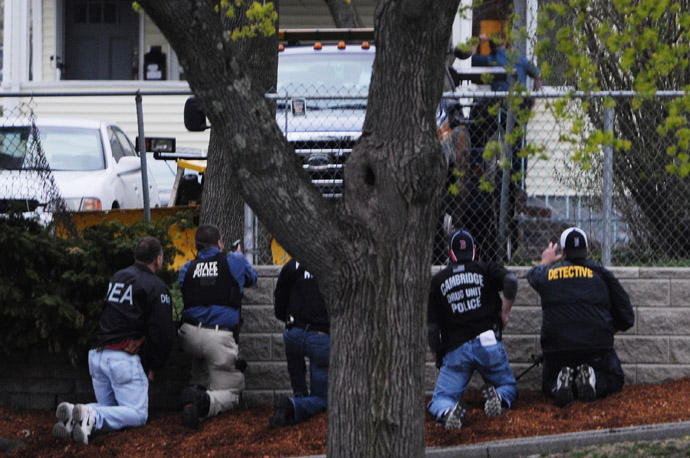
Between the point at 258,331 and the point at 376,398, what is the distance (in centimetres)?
365

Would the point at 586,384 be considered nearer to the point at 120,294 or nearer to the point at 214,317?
the point at 214,317

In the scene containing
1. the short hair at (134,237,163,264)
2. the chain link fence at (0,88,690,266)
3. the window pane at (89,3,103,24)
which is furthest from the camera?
the window pane at (89,3,103,24)

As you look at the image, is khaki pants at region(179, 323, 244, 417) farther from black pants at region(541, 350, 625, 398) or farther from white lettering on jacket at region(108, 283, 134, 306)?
black pants at region(541, 350, 625, 398)

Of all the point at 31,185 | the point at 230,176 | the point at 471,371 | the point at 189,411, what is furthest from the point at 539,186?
the point at 31,185

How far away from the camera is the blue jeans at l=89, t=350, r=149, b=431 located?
8.17 m

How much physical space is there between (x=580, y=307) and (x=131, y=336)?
11.4 ft

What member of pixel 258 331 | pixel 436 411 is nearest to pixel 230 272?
pixel 258 331

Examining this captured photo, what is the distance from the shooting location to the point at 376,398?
559 cm

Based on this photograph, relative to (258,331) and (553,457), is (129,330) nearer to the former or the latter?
(258,331)

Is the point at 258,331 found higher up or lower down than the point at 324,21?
lower down

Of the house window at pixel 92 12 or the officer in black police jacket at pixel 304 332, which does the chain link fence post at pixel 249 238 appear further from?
the house window at pixel 92 12

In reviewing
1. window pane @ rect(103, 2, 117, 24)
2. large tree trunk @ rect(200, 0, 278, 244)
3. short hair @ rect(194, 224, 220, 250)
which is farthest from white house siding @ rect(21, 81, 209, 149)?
short hair @ rect(194, 224, 220, 250)

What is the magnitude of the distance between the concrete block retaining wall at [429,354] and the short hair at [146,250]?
3.47 feet

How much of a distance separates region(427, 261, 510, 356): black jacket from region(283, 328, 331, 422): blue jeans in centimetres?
85
